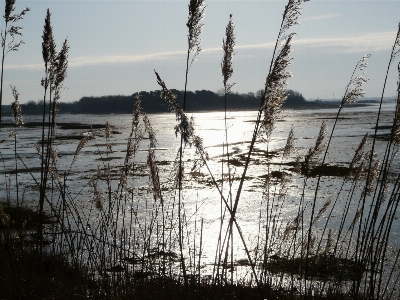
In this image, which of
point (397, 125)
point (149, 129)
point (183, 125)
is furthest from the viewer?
point (149, 129)

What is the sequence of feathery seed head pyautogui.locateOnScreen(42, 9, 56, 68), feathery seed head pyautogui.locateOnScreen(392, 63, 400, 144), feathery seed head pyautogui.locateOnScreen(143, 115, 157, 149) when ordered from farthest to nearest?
feathery seed head pyautogui.locateOnScreen(143, 115, 157, 149) < feathery seed head pyautogui.locateOnScreen(42, 9, 56, 68) < feathery seed head pyautogui.locateOnScreen(392, 63, 400, 144)

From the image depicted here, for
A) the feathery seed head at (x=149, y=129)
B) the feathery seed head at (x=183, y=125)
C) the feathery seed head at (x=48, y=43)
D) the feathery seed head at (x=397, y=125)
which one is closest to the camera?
the feathery seed head at (x=183, y=125)

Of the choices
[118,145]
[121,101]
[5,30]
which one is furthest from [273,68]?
[121,101]

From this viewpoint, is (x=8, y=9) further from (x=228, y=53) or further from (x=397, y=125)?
(x=397, y=125)

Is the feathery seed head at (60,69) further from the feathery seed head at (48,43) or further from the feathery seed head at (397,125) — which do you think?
the feathery seed head at (397,125)

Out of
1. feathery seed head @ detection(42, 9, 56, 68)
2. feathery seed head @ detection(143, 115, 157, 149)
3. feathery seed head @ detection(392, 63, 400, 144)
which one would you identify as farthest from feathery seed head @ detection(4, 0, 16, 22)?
feathery seed head @ detection(392, 63, 400, 144)

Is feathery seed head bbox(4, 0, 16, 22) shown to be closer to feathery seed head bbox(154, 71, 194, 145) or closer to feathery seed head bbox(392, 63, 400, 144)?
feathery seed head bbox(154, 71, 194, 145)

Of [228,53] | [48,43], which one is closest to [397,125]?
[228,53]

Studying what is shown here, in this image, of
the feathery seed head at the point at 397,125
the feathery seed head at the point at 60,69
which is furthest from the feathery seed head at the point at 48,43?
the feathery seed head at the point at 397,125

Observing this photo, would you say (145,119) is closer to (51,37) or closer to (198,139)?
(51,37)

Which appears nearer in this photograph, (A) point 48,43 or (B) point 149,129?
(A) point 48,43

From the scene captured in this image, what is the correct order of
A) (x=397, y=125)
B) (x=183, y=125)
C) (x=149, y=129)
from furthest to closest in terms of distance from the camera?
(x=149, y=129) < (x=397, y=125) < (x=183, y=125)

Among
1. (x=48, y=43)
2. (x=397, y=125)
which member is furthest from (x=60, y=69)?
(x=397, y=125)

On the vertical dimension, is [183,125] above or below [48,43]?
below
